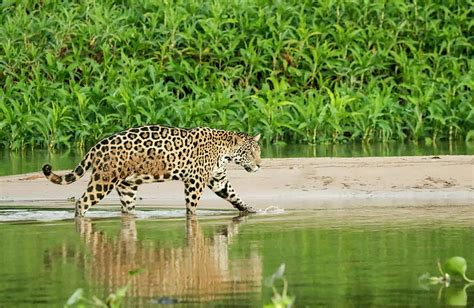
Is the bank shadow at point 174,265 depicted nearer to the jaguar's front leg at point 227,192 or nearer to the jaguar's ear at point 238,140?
the jaguar's front leg at point 227,192

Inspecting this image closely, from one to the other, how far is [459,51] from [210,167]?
29.8 ft

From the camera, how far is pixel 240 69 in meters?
22.1

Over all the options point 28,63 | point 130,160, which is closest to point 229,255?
point 130,160

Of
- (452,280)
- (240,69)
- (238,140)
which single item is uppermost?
(240,69)

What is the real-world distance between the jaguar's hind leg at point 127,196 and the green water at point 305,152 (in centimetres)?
292

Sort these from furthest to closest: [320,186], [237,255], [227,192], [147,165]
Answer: [320,186] < [227,192] < [147,165] < [237,255]

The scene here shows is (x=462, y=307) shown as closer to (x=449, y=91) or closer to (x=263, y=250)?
(x=263, y=250)

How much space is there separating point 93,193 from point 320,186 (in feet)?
8.66

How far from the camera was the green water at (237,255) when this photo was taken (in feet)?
31.6

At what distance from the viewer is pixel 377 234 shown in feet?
41.2

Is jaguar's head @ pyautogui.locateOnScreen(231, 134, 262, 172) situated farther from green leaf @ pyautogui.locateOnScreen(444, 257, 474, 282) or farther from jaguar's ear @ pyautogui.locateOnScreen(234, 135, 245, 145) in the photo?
green leaf @ pyautogui.locateOnScreen(444, 257, 474, 282)

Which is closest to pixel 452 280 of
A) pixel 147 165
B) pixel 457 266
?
pixel 457 266

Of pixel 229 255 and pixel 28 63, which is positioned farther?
pixel 28 63

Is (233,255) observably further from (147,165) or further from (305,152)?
(305,152)
